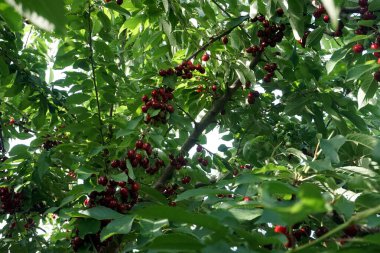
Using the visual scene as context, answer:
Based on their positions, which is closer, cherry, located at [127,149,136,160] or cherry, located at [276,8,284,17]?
cherry, located at [127,149,136,160]

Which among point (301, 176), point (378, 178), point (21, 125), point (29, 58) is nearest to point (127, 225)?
point (301, 176)

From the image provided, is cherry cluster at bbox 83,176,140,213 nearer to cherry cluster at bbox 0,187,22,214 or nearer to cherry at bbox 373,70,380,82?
cherry cluster at bbox 0,187,22,214

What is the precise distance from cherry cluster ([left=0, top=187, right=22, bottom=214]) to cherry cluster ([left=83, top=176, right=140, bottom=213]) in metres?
1.16

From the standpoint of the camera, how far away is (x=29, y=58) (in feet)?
12.4

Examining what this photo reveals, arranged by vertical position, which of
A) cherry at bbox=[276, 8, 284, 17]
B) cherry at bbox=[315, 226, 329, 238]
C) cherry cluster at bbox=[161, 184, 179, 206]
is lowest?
cherry at bbox=[315, 226, 329, 238]

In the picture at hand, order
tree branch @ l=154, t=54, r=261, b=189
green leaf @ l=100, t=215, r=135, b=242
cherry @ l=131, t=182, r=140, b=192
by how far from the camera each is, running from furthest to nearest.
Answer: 1. tree branch @ l=154, t=54, r=261, b=189
2. cherry @ l=131, t=182, r=140, b=192
3. green leaf @ l=100, t=215, r=135, b=242

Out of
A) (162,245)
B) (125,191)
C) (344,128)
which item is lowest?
(162,245)

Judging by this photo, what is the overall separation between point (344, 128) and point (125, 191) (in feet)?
5.38

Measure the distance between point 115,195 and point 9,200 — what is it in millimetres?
1319

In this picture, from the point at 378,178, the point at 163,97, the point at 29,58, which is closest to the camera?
the point at 378,178

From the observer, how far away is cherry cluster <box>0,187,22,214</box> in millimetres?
3551

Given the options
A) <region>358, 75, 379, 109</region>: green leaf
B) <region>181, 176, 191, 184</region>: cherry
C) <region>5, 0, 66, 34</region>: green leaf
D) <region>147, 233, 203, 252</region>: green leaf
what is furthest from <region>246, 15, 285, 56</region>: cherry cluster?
<region>5, 0, 66, 34</region>: green leaf

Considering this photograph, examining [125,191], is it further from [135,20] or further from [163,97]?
[135,20]

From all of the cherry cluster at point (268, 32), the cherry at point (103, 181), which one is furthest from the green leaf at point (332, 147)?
the cherry cluster at point (268, 32)
